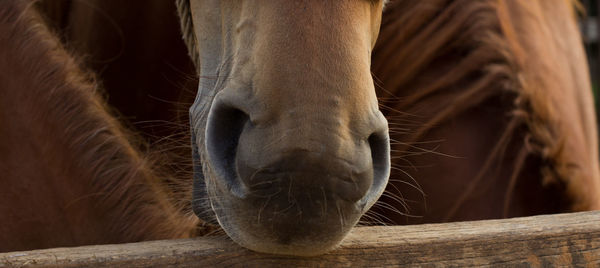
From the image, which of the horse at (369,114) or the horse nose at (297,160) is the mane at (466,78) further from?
the horse nose at (297,160)

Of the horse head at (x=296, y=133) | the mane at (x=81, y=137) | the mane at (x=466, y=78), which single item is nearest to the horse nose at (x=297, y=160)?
the horse head at (x=296, y=133)

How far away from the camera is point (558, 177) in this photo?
1.64 m

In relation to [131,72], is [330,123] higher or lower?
higher

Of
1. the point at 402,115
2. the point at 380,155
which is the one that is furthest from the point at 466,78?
the point at 380,155

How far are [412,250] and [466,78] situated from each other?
894 millimetres

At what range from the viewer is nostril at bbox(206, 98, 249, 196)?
2.79ft

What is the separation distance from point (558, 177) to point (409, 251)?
2.94ft

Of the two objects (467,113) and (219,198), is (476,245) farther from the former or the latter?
(467,113)

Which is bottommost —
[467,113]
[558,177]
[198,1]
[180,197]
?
[558,177]

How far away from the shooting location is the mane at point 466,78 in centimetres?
162

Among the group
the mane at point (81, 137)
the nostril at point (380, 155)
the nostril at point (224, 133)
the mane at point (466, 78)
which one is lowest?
the mane at point (466, 78)

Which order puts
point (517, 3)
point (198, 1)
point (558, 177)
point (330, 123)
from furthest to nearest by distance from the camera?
point (517, 3)
point (558, 177)
point (198, 1)
point (330, 123)

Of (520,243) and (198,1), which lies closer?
(520,243)

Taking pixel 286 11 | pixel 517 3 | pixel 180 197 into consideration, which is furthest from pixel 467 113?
pixel 286 11
